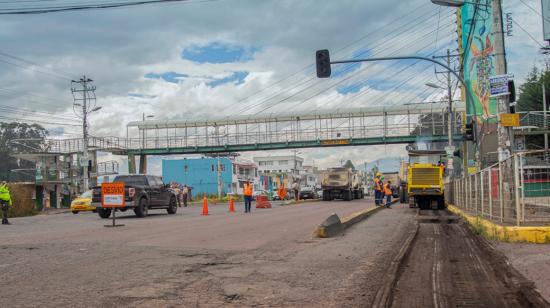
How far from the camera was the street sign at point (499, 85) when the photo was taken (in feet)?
48.2

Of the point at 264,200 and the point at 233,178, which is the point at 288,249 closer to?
the point at 264,200

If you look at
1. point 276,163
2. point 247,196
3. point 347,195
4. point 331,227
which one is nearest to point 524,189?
point 331,227

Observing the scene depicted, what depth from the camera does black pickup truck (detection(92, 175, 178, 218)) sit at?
74.1 ft

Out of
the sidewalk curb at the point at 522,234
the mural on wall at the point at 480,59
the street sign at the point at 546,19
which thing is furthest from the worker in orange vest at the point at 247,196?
the street sign at the point at 546,19

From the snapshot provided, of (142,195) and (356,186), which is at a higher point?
(142,195)

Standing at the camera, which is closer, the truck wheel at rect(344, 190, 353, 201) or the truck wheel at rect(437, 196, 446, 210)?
the truck wheel at rect(437, 196, 446, 210)

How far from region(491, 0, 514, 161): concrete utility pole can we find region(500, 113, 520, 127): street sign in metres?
0.84

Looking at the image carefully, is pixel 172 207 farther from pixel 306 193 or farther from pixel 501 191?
pixel 306 193

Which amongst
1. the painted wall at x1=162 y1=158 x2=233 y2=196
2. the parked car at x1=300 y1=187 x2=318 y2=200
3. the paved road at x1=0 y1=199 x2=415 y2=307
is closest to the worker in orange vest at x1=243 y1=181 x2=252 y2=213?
the paved road at x1=0 y1=199 x2=415 y2=307

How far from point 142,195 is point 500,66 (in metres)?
14.8

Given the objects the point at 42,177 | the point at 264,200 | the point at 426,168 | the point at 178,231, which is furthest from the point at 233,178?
the point at 178,231

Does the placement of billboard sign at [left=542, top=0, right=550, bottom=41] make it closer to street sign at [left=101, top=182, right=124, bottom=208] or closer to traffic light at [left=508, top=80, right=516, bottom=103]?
traffic light at [left=508, top=80, right=516, bottom=103]

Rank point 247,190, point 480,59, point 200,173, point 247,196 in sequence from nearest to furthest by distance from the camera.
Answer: point 247,196 < point 247,190 < point 480,59 < point 200,173

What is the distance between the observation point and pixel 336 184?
1949 inches
